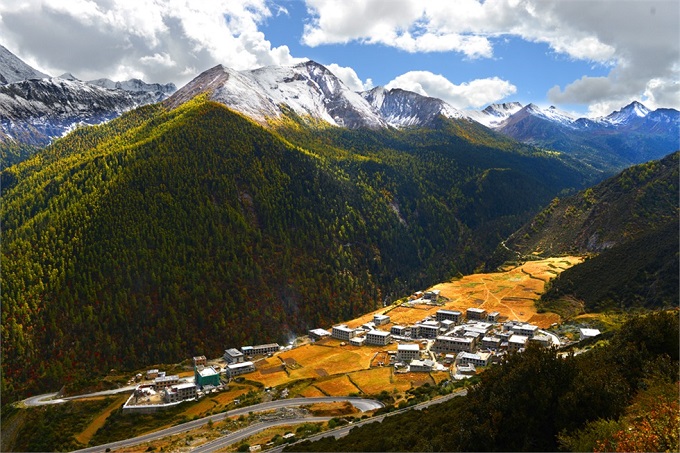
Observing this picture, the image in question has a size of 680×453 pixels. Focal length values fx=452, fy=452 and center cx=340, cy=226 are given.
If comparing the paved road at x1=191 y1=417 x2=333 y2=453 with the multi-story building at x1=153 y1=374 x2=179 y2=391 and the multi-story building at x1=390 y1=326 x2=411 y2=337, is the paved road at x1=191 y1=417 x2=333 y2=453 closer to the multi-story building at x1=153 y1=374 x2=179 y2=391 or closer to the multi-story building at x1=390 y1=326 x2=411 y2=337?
the multi-story building at x1=153 y1=374 x2=179 y2=391

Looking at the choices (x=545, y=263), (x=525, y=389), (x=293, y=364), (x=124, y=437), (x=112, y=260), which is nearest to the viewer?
(x=525, y=389)

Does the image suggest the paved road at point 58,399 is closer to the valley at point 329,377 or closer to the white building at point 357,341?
the valley at point 329,377

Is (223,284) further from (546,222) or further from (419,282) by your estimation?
(546,222)

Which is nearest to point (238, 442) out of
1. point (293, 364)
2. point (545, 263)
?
point (293, 364)

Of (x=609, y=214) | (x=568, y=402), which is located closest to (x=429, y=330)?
(x=568, y=402)

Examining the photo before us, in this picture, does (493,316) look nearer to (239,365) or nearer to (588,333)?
(588,333)

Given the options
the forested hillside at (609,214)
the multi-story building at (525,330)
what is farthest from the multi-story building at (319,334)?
the forested hillside at (609,214)
